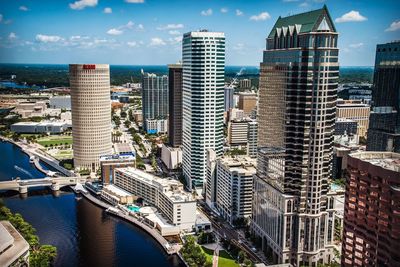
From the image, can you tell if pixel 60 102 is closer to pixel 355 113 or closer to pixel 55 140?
pixel 55 140

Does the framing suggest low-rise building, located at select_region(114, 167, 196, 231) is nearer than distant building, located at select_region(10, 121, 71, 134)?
Yes

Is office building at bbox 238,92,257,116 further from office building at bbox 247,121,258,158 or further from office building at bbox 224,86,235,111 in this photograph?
office building at bbox 247,121,258,158

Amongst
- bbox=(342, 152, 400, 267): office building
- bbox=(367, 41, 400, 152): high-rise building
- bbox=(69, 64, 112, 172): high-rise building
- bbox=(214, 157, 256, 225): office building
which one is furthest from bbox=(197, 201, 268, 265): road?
bbox=(69, 64, 112, 172): high-rise building

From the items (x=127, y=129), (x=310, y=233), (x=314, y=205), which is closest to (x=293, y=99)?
(x=314, y=205)

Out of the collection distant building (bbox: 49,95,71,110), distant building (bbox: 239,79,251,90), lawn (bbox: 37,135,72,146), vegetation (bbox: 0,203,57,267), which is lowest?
vegetation (bbox: 0,203,57,267)

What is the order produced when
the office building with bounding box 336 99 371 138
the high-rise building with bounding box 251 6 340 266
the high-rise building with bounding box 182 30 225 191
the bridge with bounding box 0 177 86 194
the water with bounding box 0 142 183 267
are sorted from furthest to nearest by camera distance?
1. the office building with bounding box 336 99 371 138
2. the bridge with bounding box 0 177 86 194
3. the high-rise building with bounding box 182 30 225 191
4. the water with bounding box 0 142 183 267
5. the high-rise building with bounding box 251 6 340 266

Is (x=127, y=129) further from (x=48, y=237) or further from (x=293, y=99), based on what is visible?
(x=293, y=99)

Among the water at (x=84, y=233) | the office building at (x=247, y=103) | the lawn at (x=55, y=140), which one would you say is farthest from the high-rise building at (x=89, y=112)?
the office building at (x=247, y=103)
